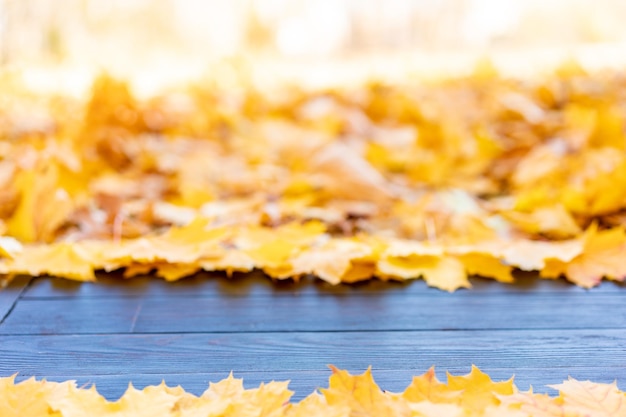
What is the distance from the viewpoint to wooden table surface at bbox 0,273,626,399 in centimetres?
76

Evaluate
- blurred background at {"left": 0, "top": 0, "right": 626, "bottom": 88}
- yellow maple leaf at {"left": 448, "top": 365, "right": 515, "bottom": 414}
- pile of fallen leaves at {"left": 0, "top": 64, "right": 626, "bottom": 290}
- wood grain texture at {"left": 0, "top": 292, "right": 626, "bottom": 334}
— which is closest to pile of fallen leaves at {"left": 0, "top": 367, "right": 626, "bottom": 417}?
yellow maple leaf at {"left": 448, "top": 365, "right": 515, "bottom": 414}

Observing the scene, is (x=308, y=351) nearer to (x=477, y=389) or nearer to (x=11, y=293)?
(x=477, y=389)

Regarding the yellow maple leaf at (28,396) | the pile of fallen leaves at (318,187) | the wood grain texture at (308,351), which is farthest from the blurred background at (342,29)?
the yellow maple leaf at (28,396)

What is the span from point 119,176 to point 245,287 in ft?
2.34

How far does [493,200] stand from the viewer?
1411 millimetres

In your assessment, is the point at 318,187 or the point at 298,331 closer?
the point at 298,331

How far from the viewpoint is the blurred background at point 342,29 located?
4.52 meters

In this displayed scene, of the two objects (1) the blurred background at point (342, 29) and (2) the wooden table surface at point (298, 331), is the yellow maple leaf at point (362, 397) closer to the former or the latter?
(2) the wooden table surface at point (298, 331)

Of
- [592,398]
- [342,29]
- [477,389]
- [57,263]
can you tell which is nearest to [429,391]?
[477,389]

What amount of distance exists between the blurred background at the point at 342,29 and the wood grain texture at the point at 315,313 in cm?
342

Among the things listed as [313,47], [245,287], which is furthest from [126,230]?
[313,47]

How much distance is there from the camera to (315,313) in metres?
0.91

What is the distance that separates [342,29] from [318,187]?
166 inches

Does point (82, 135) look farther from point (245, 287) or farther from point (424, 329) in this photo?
A: point (424, 329)
